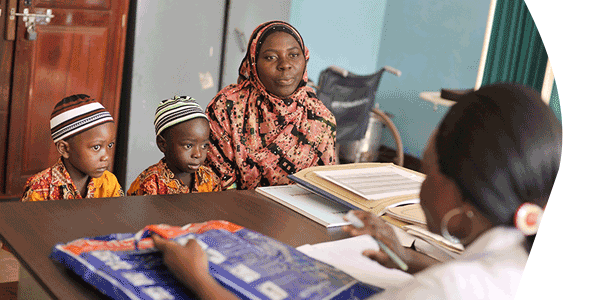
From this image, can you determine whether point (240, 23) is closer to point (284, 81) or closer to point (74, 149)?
point (284, 81)

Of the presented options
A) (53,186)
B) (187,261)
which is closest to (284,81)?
(53,186)

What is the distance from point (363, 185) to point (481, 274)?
0.76m

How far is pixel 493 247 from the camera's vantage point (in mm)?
649

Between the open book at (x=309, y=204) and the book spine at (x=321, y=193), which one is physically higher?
the book spine at (x=321, y=193)

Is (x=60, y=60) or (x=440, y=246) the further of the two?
(x=60, y=60)

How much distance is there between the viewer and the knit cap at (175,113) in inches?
61.7

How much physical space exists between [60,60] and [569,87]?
9.40ft

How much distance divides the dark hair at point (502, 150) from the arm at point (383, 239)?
11.0 inches

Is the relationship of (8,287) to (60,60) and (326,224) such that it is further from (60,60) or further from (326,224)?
(60,60)

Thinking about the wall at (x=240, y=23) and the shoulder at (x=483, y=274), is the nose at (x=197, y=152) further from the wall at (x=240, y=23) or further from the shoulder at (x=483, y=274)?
the wall at (x=240, y=23)

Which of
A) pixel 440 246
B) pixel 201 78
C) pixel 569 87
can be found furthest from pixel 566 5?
pixel 201 78

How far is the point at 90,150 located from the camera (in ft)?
4.82

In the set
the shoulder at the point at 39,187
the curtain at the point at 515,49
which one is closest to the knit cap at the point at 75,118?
the shoulder at the point at 39,187

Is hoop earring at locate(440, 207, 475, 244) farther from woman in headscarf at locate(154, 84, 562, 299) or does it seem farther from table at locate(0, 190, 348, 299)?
table at locate(0, 190, 348, 299)
